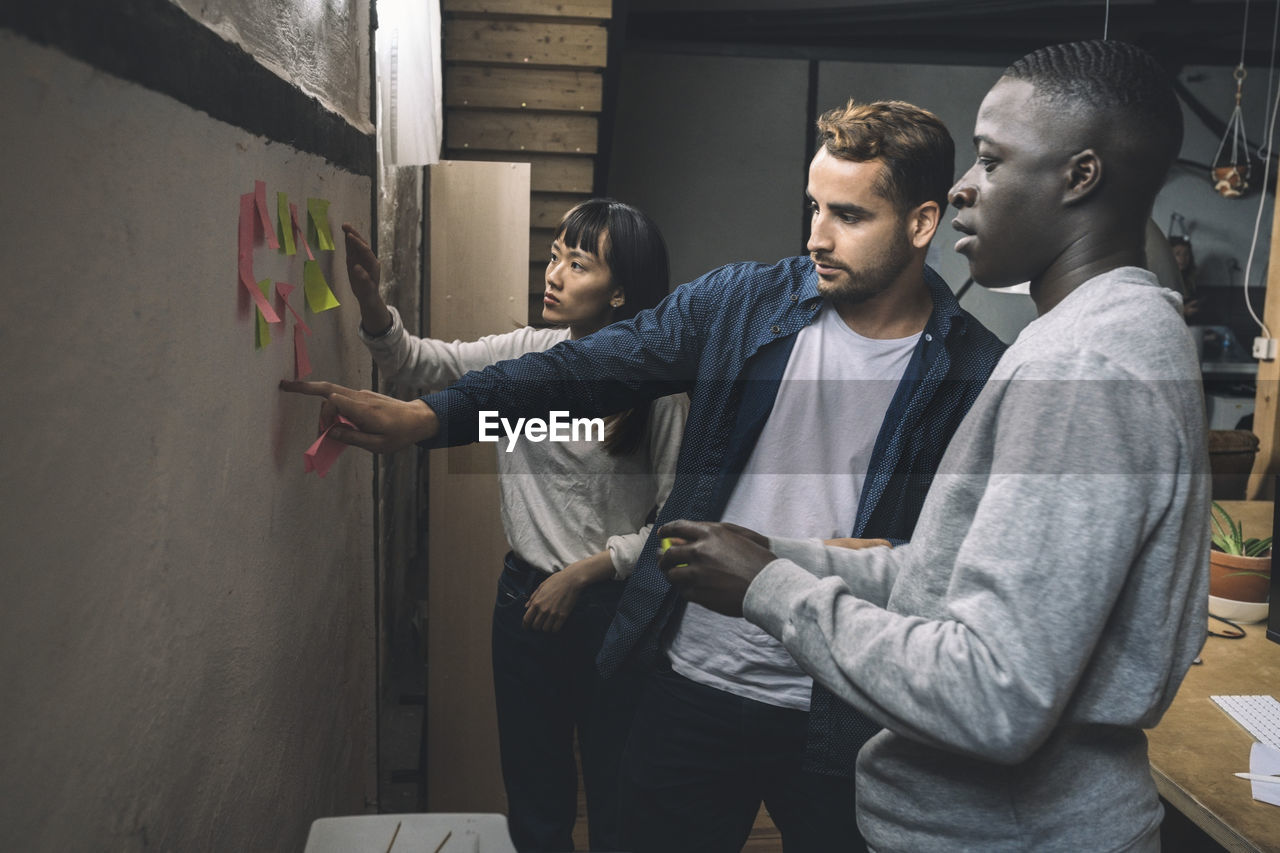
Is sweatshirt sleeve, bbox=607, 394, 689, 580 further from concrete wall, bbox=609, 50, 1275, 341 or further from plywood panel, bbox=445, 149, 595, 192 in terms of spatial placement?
concrete wall, bbox=609, 50, 1275, 341

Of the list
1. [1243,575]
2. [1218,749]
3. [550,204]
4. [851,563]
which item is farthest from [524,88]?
[1218,749]

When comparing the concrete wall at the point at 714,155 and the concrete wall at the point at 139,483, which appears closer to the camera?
the concrete wall at the point at 139,483

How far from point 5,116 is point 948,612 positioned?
75cm

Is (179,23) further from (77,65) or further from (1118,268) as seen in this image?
(1118,268)

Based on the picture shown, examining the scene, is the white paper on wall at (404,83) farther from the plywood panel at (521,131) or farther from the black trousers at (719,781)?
the black trousers at (719,781)

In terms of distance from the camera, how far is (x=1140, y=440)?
756mm

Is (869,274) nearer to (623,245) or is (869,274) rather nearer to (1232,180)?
(623,245)

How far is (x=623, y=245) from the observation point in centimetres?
195

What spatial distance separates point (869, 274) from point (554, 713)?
104cm

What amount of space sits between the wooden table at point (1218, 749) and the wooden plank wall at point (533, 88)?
2.73 meters

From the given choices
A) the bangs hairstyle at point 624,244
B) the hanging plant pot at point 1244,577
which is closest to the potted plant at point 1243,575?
the hanging plant pot at point 1244,577

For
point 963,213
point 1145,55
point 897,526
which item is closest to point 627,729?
point 897,526

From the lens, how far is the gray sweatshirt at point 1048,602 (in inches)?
29.6

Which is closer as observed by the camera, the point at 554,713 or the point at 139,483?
the point at 139,483
